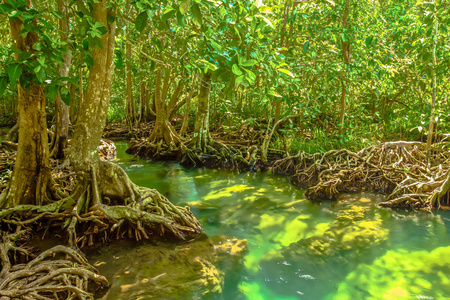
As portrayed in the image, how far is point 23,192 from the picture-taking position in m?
4.02

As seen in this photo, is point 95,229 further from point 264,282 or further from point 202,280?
point 264,282

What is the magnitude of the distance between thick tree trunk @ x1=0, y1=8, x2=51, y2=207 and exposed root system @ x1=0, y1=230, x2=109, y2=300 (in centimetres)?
86

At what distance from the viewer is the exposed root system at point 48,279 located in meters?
2.58

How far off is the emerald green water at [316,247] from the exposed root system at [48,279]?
0.99 feet

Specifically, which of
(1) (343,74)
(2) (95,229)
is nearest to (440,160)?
(1) (343,74)

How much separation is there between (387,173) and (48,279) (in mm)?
6609

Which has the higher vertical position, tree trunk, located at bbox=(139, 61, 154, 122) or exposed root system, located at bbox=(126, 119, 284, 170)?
tree trunk, located at bbox=(139, 61, 154, 122)

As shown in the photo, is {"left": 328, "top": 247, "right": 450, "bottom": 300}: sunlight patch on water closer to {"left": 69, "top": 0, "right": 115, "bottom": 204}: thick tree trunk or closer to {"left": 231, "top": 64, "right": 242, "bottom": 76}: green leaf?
{"left": 231, "top": 64, "right": 242, "bottom": 76}: green leaf

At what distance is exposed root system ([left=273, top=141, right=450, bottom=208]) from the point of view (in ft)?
18.7

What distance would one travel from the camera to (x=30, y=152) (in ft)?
13.1

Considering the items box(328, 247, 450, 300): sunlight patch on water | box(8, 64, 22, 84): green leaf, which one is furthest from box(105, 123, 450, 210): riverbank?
box(8, 64, 22, 84): green leaf

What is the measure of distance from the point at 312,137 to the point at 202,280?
273 inches

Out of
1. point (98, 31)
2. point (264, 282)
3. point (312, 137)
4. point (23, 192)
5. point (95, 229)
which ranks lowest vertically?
point (264, 282)

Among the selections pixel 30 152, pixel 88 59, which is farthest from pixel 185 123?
pixel 88 59
